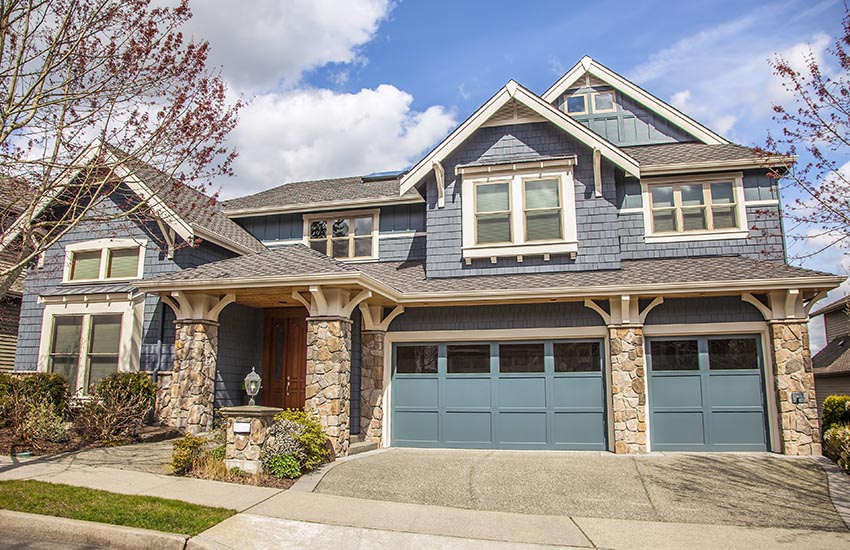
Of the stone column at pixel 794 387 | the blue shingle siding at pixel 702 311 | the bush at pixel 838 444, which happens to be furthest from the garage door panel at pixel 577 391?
the bush at pixel 838 444

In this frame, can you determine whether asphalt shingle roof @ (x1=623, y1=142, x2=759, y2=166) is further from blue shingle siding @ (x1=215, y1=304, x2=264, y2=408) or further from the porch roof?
blue shingle siding @ (x1=215, y1=304, x2=264, y2=408)

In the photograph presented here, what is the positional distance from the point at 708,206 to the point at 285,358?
10.2 m

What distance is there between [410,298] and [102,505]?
267 inches

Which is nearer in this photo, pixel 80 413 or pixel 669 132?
pixel 80 413

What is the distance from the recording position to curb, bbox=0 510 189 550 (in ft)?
20.7

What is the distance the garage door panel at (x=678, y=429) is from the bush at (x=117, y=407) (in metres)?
9.82

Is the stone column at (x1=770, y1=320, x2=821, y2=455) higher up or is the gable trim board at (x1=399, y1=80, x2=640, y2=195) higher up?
the gable trim board at (x1=399, y1=80, x2=640, y2=195)

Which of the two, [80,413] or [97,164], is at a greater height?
[97,164]

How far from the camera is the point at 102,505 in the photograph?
285 inches

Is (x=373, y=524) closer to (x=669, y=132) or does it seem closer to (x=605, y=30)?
(x=605, y=30)

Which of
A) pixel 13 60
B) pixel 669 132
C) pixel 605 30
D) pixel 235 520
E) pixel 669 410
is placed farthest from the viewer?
pixel 669 132

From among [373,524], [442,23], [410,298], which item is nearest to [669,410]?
[410,298]

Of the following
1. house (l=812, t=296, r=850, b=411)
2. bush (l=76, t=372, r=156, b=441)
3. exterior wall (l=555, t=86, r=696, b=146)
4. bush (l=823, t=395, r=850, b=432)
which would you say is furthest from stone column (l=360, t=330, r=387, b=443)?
house (l=812, t=296, r=850, b=411)

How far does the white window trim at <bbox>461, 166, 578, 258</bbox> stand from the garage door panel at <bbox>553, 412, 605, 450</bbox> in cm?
340
